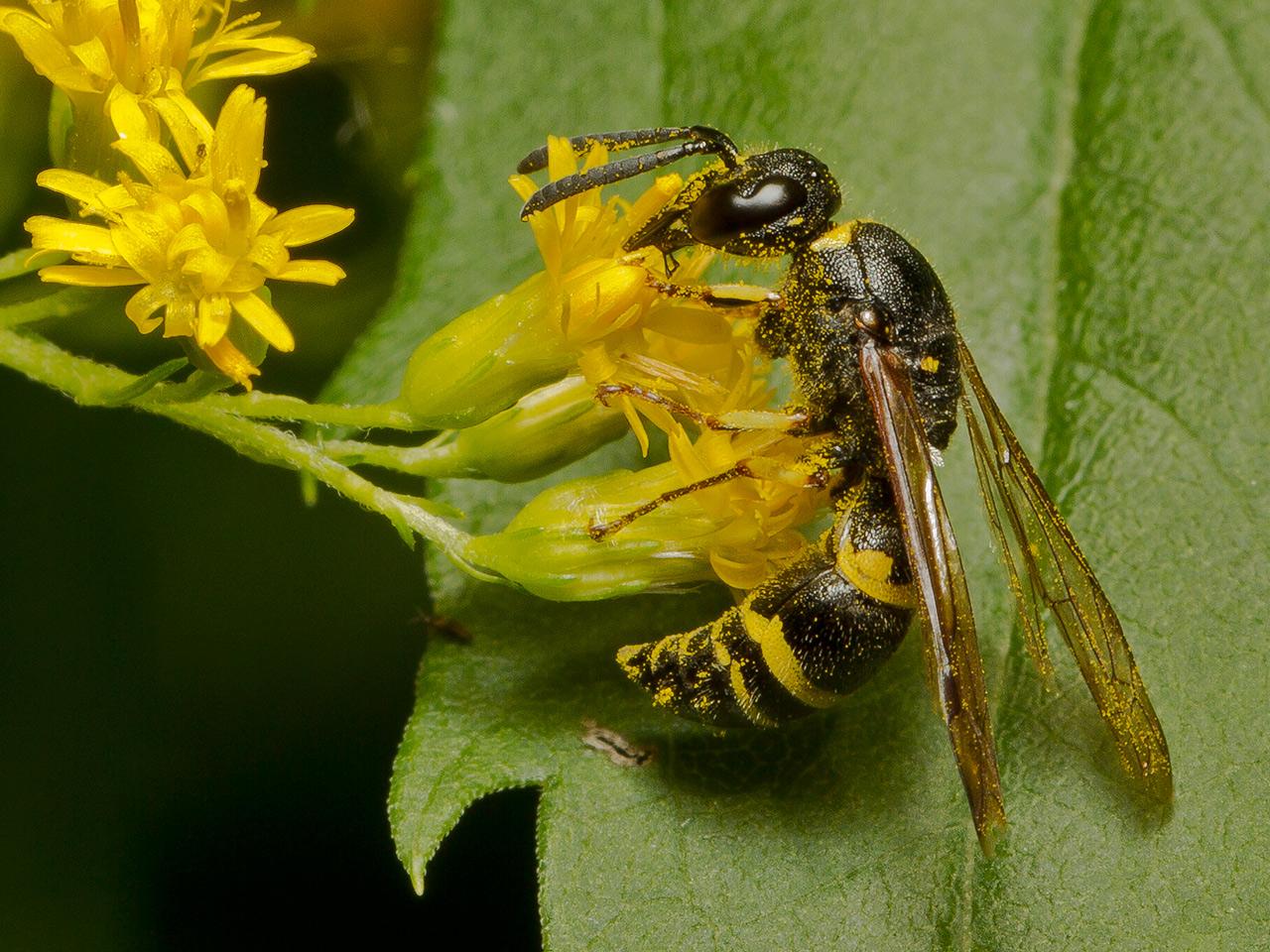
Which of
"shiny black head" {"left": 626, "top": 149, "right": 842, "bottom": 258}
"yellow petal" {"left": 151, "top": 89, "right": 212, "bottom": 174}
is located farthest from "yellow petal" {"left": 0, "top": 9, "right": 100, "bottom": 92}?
"shiny black head" {"left": 626, "top": 149, "right": 842, "bottom": 258}

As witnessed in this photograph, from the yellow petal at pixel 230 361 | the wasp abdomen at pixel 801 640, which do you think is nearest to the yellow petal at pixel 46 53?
the yellow petal at pixel 230 361

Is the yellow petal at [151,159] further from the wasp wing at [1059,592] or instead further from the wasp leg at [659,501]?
the wasp wing at [1059,592]

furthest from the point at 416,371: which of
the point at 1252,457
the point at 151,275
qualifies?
the point at 1252,457

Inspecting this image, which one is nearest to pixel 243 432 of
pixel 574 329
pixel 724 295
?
pixel 574 329

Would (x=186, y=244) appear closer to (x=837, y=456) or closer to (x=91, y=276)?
(x=91, y=276)

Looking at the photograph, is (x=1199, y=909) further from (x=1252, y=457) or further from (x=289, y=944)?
(x=289, y=944)

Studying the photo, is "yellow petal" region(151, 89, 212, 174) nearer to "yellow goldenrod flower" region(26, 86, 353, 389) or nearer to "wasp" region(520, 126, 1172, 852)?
"yellow goldenrod flower" region(26, 86, 353, 389)
